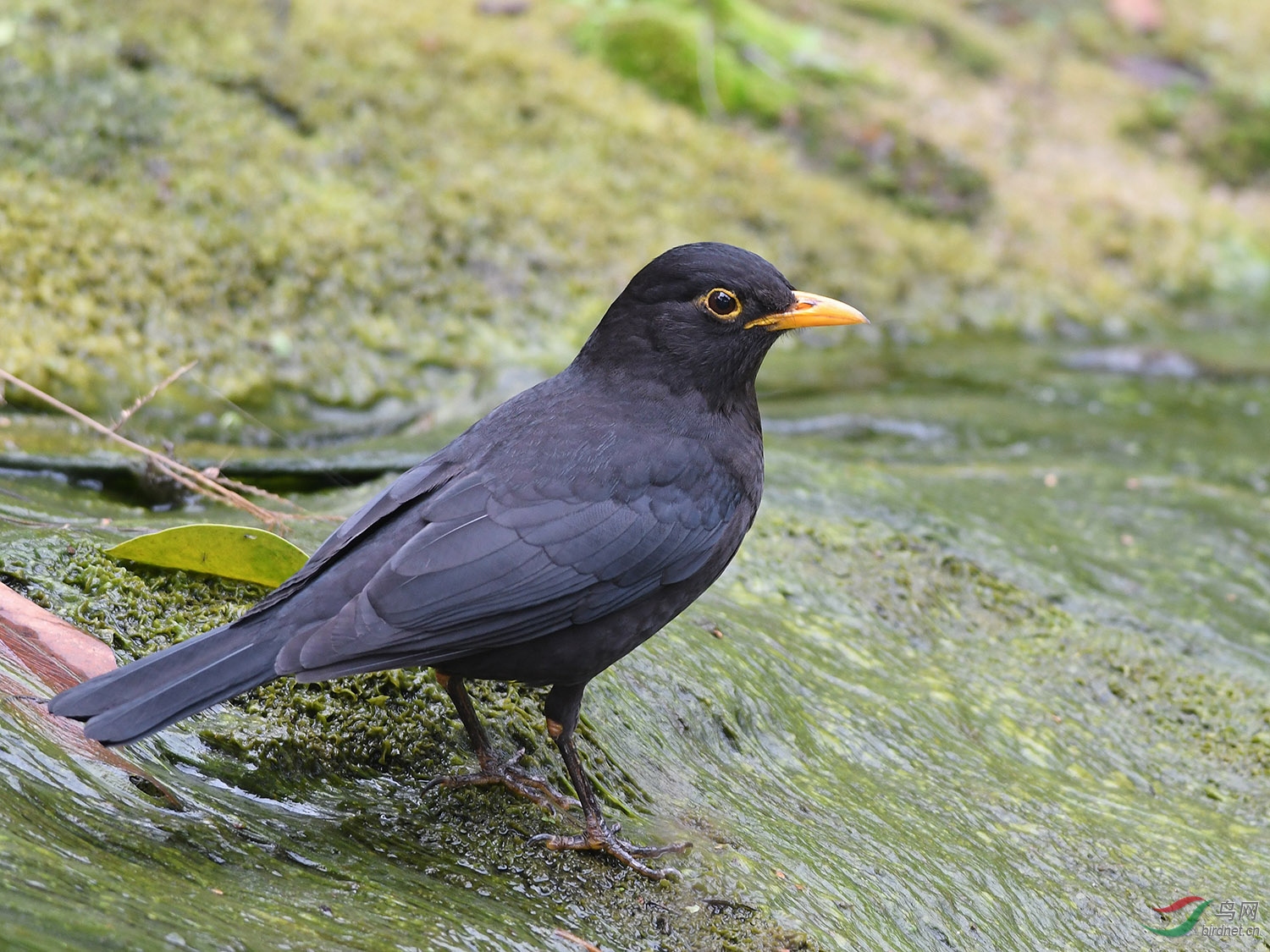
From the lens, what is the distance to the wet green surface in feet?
9.12

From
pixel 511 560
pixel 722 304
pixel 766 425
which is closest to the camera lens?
pixel 511 560

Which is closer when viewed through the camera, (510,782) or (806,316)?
(510,782)

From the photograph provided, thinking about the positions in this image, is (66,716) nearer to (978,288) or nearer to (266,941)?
(266,941)

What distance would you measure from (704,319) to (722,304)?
0.23ft

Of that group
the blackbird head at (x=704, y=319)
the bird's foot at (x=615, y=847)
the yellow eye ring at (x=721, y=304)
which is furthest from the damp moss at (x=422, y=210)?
the bird's foot at (x=615, y=847)

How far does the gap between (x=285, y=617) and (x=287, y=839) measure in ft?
1.63

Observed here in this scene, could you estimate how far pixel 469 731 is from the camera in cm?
346

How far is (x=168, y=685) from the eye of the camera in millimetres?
2770

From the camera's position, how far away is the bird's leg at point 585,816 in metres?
3.18

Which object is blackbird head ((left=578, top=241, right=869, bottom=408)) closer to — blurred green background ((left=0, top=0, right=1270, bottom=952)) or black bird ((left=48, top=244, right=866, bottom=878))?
black bird ((left=48, top=244, right=866, bottom=878))

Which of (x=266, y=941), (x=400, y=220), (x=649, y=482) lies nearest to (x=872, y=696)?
(x=649, y=482)

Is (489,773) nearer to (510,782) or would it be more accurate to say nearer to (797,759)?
(510,782)

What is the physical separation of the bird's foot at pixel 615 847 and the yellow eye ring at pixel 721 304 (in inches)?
59.1

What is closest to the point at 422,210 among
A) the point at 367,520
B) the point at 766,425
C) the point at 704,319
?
the point at 766,425
